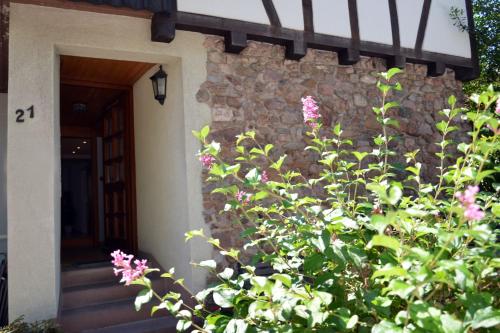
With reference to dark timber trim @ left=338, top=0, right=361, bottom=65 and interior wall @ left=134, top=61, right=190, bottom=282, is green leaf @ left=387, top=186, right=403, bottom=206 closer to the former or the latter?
interior wall @ left=134, top=61, right=190, bottom=282

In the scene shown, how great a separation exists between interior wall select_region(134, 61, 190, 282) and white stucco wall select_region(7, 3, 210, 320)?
0.28ft

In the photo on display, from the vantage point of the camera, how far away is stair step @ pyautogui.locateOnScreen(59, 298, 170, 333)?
11.5 feet

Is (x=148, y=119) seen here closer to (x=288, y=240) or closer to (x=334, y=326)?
(x=288, y=240)

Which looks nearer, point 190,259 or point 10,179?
point 10,179

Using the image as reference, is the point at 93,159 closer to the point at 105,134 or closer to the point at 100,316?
the point at 105,134

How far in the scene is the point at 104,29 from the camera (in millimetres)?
3678

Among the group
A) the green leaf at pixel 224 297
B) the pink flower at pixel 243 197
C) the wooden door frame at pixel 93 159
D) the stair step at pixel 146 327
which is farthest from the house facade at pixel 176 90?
the green leaf at pixel 224 297

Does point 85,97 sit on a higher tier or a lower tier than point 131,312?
higher

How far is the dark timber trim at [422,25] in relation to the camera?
4.98 metres

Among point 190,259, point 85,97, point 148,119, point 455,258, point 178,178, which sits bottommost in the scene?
point 190,259

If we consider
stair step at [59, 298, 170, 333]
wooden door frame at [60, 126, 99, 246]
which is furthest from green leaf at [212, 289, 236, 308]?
→ wooden door frame at [60, 126, 99, 246]

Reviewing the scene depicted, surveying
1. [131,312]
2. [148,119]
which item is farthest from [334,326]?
[148,119]

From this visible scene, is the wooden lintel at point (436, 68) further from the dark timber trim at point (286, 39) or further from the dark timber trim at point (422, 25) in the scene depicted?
the dark timber trim at point (422, 25)

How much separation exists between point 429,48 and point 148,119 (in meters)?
3.23
